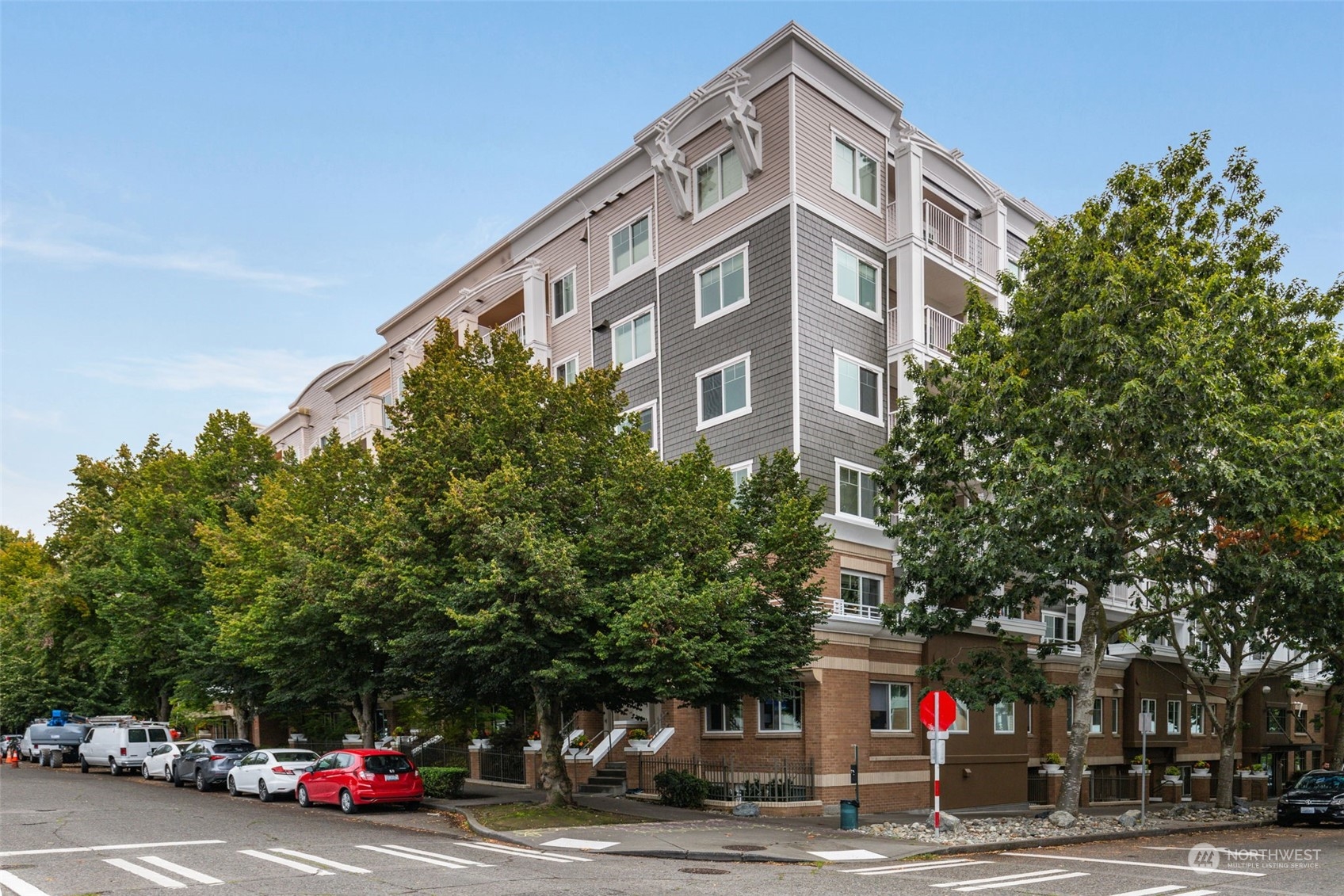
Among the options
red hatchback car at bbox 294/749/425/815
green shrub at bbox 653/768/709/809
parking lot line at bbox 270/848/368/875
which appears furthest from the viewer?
green shrub at bbox 653/768/709/809

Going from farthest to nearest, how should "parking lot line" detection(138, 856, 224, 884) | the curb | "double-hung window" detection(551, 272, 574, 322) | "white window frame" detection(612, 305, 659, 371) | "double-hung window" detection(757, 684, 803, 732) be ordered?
"double-hung window" detection(551, 272, 574, 322) → "white window frame" detection(612, 305, 659, 371) → "double-hung window" detection(757, 684, 803, 732) → the curb → "parking lot line" detection(138, 856, 224, 884)

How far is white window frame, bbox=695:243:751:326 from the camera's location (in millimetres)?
30980

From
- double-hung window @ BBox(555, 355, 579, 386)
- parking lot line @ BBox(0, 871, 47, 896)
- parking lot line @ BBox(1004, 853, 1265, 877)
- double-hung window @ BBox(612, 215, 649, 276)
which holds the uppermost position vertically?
double-hung window @ BBox(612, 215, 649, 276)

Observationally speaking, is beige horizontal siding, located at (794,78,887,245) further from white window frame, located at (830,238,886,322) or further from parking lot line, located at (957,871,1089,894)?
parking lot line, located at (957,871,1089,894)

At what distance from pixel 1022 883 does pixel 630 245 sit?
24.4 metres

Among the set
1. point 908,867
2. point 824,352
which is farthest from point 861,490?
point 908,867

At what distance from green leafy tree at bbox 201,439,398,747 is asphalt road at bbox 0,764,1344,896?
5417mm

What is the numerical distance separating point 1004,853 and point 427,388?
16.0 meters

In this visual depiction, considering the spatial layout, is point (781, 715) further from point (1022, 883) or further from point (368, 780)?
point (1022, 883)

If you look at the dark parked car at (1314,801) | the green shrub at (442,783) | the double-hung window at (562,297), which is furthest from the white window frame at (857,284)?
the dark parked car at (1314,801)

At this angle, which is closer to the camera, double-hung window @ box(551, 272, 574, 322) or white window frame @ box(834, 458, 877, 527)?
white window frame @ box(834, 458, 877, 527)

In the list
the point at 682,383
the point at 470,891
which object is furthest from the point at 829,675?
the point at 470,891

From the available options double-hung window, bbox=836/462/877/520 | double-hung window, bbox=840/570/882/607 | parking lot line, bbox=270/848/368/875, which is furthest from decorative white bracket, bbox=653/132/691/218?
parking lot line, bbox=270/848/368/875

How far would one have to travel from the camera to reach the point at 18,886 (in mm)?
14992
